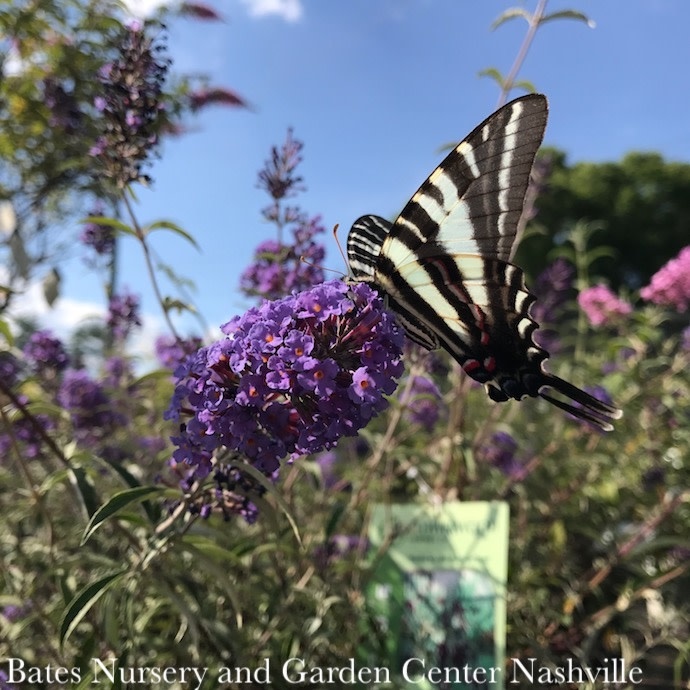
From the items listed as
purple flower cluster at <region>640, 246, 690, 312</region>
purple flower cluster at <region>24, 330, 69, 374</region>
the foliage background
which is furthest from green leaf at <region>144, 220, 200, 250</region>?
purple flower cluster at <region>640, 246, 690, 312</region>

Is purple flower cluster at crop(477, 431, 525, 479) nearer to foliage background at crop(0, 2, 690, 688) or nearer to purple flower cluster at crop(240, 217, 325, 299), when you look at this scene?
foliage background at crop(0, 2, 690, 688)

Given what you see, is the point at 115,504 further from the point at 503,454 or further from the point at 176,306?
the point at 503,454

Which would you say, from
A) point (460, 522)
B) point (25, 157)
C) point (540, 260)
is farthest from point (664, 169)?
point (460, 522)

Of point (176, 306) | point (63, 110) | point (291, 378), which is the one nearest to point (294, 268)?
point (176, 306)

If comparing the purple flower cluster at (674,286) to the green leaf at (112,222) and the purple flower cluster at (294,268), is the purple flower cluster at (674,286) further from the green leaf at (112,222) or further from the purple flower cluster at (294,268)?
the green leaf at (112,222)

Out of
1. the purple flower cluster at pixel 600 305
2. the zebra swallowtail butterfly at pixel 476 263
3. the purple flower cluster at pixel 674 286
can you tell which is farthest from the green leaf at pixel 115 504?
the purple flower cluster at pixel 600 305
